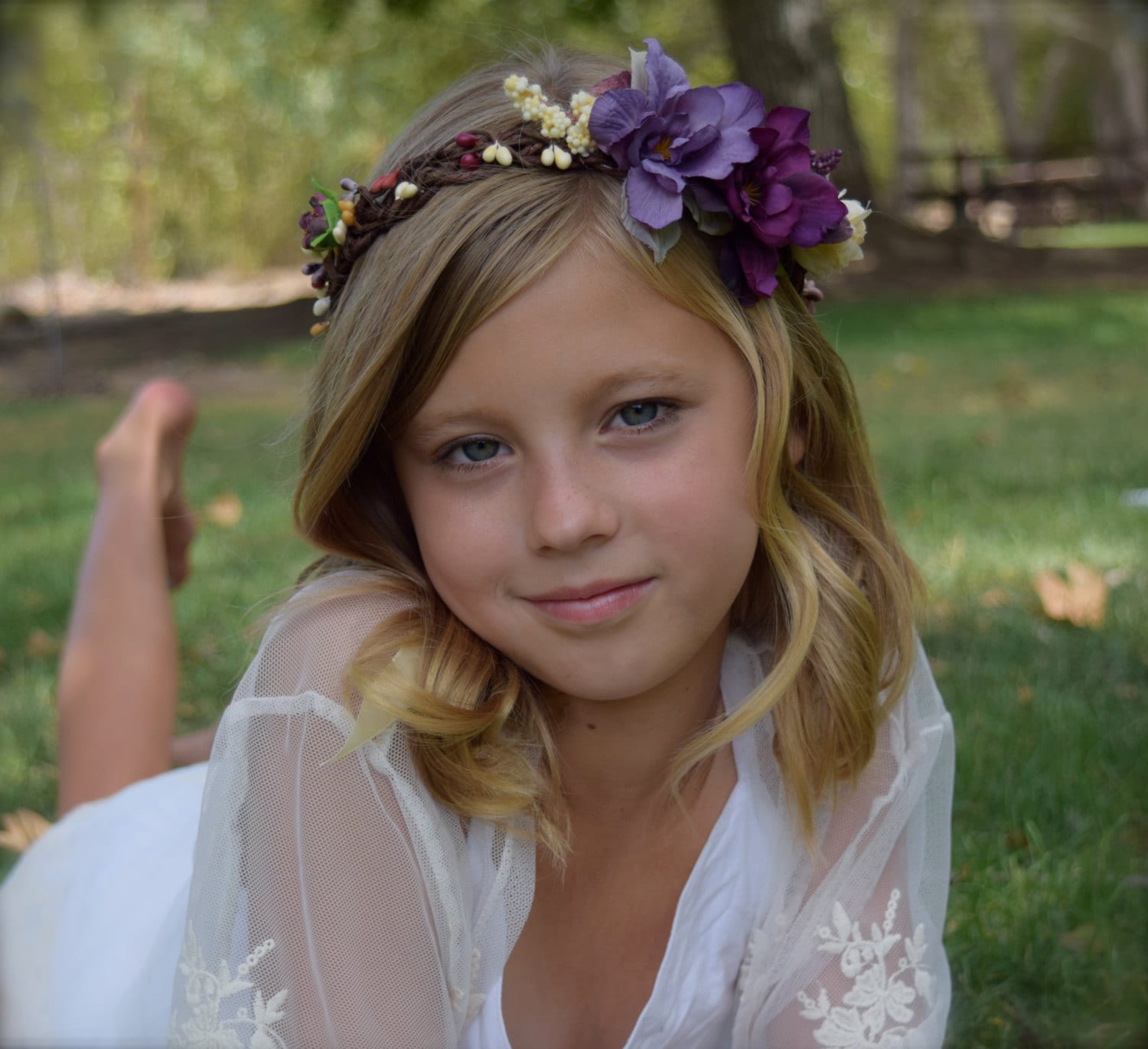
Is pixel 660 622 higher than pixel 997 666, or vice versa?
pixel 660 622

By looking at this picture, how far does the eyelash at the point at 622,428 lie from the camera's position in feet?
5.40

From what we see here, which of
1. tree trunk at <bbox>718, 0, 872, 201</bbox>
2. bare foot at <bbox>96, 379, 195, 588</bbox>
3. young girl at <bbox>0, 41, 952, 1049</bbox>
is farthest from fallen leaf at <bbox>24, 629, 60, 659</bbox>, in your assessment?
tree trunk at <bbox>718, 0, 872, 201</bbox>

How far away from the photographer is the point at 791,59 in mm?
11422

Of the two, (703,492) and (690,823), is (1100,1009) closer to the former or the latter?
(690,823)

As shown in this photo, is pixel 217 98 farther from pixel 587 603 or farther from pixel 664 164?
pixel 587 603

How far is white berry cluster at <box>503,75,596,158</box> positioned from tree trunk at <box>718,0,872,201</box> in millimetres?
10122

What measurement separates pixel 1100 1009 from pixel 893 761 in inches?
17.8

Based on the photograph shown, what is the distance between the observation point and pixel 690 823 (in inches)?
77.4

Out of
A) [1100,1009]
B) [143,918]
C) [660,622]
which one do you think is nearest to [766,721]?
[660,622]

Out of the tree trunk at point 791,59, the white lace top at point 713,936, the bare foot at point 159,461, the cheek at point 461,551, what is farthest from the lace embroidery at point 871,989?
the tree trunk at point 791,59

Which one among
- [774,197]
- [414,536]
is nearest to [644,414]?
[774,197]

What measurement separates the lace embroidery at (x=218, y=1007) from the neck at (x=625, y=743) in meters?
0.49

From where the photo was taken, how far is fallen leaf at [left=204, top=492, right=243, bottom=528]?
4.68 metres

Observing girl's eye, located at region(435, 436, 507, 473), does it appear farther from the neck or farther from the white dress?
the neck
